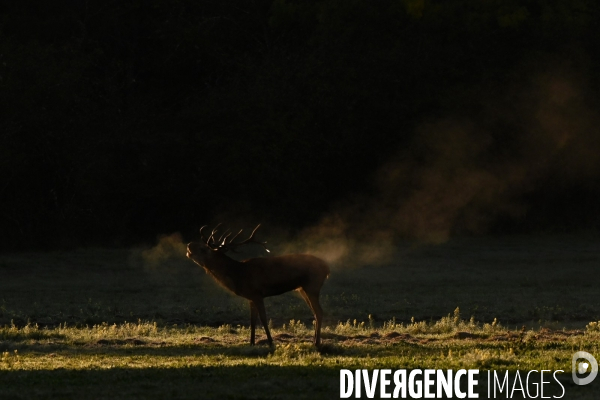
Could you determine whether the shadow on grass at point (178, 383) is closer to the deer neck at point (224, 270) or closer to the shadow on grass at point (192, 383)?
the shadow on grass at point (192, 383)

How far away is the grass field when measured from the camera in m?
11.7

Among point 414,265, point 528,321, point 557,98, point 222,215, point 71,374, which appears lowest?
point 71,374

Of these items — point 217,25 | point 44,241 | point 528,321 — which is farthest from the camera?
point 217,25

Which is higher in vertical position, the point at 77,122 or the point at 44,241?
the point at 77,122

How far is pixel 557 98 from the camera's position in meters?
47.8

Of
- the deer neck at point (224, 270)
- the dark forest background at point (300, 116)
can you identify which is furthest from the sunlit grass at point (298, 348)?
Result: the dark forest background at point (300, 116)

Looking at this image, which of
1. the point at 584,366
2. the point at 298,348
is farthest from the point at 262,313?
the point at 584,366

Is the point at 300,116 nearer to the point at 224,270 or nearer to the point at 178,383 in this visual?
the point at 224,270

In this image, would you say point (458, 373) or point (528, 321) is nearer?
point (458, 373)

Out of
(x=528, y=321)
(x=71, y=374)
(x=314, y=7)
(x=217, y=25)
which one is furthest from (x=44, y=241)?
(x=71, y=374)

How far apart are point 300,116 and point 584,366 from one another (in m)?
32.1

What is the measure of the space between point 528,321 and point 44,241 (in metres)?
22.7

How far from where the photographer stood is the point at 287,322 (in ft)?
72.4

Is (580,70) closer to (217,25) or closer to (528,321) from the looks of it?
(217,25)
